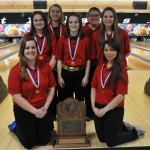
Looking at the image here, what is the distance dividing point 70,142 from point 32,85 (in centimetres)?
51

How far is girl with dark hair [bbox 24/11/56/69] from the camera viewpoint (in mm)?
2243

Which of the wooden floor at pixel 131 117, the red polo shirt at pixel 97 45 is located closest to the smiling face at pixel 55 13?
the red polo shirt at pixel 97 45

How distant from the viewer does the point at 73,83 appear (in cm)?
237

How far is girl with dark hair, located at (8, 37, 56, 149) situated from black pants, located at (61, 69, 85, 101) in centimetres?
25

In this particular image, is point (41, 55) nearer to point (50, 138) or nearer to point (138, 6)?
point (50, 138)

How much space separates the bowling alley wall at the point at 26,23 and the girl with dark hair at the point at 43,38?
9.78 metres

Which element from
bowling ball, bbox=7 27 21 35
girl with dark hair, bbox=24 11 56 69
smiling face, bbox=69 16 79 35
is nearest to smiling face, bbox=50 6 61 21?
girl with dark hair, bbox=24 11 56 69

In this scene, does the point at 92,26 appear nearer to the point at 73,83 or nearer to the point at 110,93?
the point at 73,83

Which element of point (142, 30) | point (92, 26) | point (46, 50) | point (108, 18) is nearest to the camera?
point (108, 18)

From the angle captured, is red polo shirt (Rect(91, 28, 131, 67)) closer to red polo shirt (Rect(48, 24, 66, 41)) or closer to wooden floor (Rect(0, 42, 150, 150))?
red polo shirt (Rect(48, 24, 66, 41))

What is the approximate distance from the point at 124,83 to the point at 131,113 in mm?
945

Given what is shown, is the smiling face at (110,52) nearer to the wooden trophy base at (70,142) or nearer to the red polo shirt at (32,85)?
the red polo shirt at (32,85)

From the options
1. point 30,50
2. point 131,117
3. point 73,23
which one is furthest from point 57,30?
point 131,117

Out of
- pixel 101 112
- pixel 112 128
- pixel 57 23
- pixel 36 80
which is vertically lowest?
pixel 112 128
